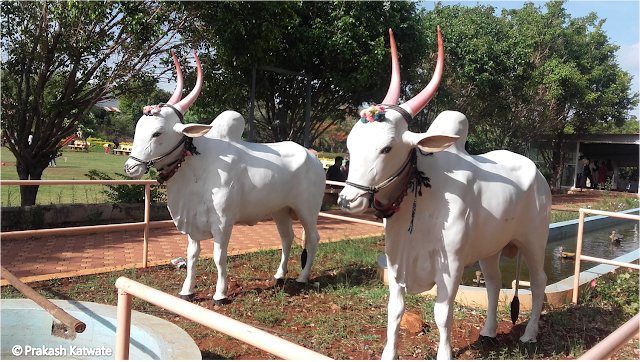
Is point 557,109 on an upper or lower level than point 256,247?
upper

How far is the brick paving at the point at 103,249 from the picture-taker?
18.2ft

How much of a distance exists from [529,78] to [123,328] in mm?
16675

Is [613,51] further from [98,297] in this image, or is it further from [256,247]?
[98,297]

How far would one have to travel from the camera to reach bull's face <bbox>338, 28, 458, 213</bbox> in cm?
251

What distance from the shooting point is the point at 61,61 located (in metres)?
8.30

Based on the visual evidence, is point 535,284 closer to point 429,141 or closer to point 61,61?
point 429,141

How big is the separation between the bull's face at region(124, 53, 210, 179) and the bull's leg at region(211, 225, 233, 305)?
31.7 inches

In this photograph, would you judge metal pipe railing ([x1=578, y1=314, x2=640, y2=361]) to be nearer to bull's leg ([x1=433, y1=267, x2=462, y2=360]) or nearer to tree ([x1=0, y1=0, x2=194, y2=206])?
bull's leg ([x1=433, y1=267, x2=462, y2=360])

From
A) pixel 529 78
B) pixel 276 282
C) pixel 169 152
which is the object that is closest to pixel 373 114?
pixel 169 152

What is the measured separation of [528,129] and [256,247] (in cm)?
1649

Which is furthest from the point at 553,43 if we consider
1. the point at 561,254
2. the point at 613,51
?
the point at 561,254

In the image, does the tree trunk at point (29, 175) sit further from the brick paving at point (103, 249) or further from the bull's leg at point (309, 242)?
the bull's leg at point (309, 242)

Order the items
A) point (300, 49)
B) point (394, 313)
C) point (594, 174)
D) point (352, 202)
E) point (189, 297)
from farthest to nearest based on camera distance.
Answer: point (594, 174)
point (300, 49)
point (189, 297)
point (394, 313)
point (352, 202)

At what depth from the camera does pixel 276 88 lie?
12672 mm
